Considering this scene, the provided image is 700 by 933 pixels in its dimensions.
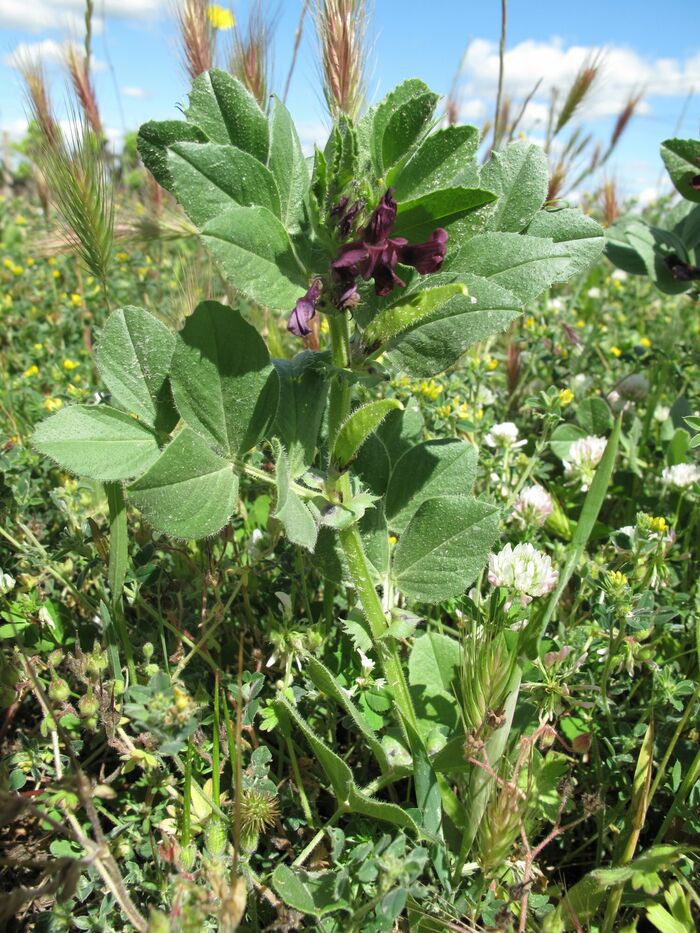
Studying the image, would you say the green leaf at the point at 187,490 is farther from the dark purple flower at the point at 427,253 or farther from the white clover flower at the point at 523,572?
the white clover flower at the point at 523,572

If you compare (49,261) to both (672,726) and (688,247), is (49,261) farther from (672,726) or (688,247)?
(672,726)

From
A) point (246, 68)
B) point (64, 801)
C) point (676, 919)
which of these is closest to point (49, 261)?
point (246, 68)

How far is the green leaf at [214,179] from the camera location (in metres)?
0.97

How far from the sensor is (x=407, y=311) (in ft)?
3.36

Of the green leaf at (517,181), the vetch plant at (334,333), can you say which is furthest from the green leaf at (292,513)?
the green leaf at (517,181)

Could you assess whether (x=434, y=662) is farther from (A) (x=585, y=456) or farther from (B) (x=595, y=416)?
(B) (x=595, y=416)

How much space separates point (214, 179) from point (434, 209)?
318mm

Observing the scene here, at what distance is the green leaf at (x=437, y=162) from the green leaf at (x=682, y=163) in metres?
1.23

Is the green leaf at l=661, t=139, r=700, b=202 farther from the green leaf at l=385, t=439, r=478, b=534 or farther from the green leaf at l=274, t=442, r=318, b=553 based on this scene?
the green leaf at l=274, t=442, r=318, b=553

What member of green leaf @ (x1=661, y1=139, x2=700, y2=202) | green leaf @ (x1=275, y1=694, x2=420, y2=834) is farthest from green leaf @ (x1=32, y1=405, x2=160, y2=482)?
green leaf @ (x1=661, y1=139, x2=700, y2=202)

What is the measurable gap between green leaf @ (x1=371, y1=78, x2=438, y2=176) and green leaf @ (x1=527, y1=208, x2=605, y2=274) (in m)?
0.35

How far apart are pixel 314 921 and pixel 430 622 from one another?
0.69m

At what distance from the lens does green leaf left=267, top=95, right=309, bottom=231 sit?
3.56 ft

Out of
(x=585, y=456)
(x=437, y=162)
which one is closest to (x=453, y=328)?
(x=437, y=162)
